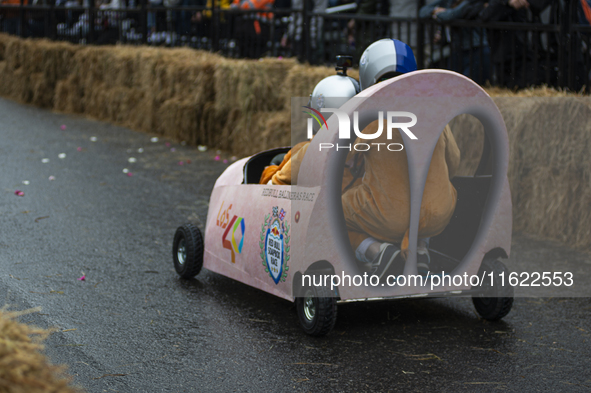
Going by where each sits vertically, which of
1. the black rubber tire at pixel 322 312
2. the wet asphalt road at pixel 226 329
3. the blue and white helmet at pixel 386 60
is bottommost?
the wet asphalt road at pixel 226 329

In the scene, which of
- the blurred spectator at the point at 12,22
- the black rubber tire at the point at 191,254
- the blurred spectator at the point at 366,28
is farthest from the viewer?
the blurred spectator at the point at 12,22

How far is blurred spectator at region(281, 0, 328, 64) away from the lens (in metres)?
10.9

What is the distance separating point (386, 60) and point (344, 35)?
6138mm

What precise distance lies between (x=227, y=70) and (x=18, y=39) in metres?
9.44

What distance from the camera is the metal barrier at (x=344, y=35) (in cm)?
729

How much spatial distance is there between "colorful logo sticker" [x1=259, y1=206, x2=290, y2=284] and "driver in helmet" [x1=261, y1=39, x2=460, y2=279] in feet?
0.80

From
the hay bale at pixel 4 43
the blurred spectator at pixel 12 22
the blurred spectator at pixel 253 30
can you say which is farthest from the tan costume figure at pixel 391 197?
the blurred spectator at pixel 12 22

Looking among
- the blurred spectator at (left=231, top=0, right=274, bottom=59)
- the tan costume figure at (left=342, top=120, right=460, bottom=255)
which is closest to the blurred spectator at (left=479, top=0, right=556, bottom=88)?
the tan costume figure at (left=342, top=120, right=460, bottom=255)

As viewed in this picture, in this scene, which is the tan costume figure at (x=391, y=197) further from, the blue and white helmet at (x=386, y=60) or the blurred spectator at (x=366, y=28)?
the blurred spectator at (x=366, y=28)

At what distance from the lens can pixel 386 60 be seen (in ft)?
14.8

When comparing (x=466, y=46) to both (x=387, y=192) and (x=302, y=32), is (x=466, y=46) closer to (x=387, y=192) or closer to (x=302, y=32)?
(x=302, y=32)

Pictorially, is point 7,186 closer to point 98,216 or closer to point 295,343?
point 98,216

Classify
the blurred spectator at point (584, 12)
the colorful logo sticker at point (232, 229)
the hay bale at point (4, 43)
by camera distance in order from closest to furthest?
the colorful logo sticker at point (232, 229), the blurred spectator at point (584, 12), the hay bale at point (4, 43)

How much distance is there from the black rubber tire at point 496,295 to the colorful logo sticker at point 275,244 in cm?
119
